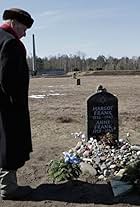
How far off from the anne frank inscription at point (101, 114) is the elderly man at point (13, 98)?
2.19 meters

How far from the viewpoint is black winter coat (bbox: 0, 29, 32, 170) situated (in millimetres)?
5762

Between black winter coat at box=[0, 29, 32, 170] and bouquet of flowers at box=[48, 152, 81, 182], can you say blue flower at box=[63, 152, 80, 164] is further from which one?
black winter coat at box=[0, 29, 32, 170]

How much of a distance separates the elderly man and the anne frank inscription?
2.19 metres

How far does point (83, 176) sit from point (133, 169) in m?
0.88

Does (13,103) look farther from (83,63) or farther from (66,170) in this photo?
(83,63)

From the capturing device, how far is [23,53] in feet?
19.5

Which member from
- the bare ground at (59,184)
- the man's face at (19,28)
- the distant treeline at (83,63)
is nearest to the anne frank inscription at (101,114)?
the bare ground at (59,184)

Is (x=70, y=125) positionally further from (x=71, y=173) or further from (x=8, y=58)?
(x=8, y=58)

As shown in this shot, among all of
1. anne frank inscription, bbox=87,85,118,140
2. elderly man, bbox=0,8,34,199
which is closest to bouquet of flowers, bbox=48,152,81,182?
elderly man, bbox=0,8,34,199

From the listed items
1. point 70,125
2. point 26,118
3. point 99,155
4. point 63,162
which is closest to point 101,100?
point 99,155

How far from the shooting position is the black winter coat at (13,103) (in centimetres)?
576

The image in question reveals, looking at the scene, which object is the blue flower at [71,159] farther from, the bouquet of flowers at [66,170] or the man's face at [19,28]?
the man's face at [19,28]

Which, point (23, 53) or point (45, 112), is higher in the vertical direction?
point (23, 53)

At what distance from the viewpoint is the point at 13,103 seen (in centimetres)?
588
